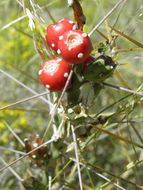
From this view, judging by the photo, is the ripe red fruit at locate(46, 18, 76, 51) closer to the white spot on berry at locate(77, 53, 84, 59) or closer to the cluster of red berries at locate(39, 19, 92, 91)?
the cluster of red berries at locate(39, 19, 92, 91)

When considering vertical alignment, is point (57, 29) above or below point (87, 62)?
above

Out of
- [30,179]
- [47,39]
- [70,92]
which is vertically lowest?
[30,179]

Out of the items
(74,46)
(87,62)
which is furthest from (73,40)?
(87,62)

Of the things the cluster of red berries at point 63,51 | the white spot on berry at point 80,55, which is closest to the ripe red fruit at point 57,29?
the cluster of red berries at point 63,51

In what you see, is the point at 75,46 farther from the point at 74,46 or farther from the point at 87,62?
the point at 87,62

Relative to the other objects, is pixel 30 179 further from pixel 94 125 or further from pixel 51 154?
pixel 94 125

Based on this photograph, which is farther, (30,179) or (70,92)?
(30,179)

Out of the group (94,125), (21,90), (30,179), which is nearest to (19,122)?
(21,90)
